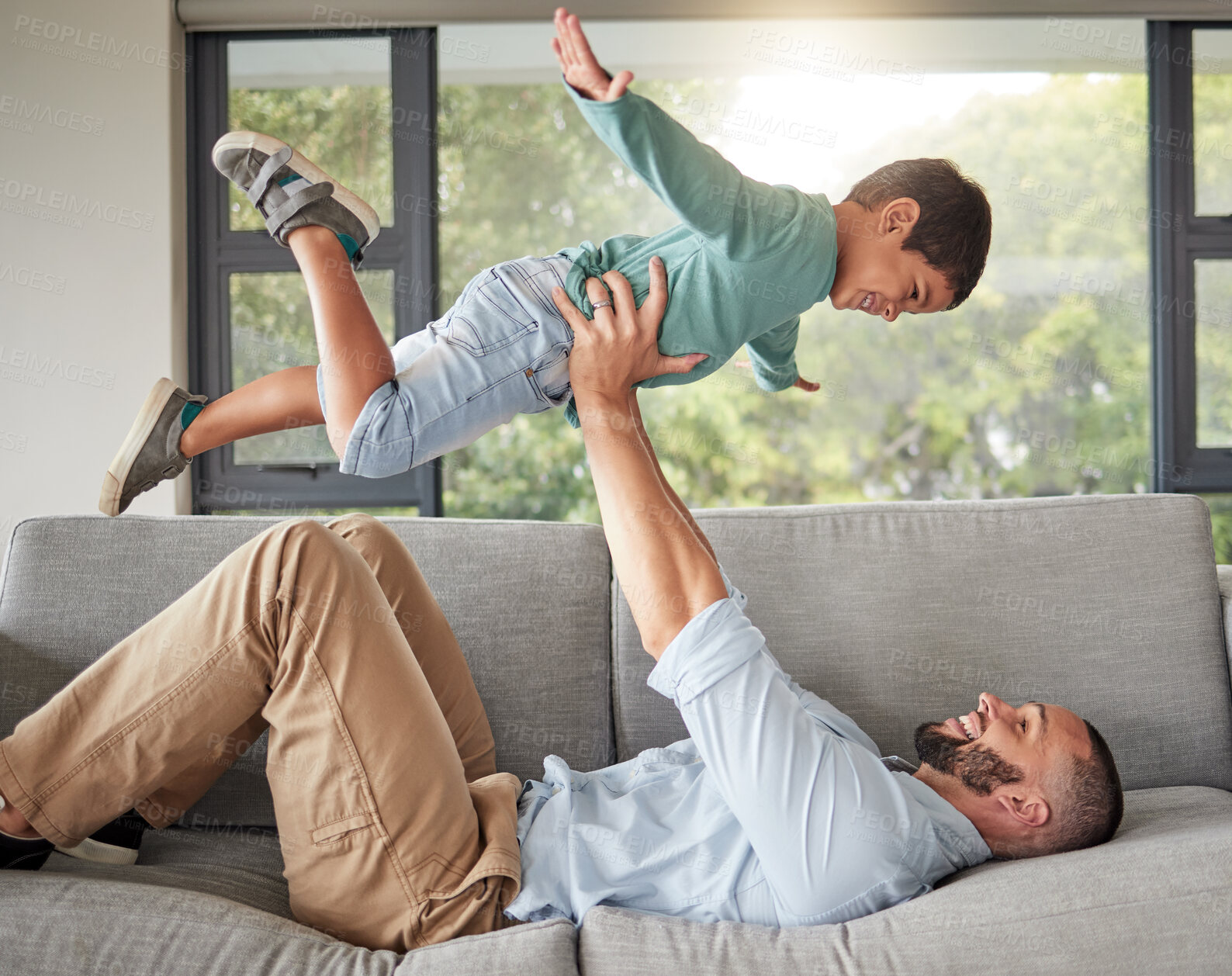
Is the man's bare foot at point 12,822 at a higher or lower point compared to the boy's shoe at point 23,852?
higher

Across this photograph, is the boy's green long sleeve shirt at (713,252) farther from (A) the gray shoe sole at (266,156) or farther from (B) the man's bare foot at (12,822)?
(B) the man's bare foot at (12,822)

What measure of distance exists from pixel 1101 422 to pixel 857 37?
3790 millimetres

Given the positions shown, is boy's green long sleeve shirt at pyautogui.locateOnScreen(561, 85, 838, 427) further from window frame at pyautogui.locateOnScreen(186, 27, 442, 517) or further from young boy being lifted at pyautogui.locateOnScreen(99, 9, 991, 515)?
window frame at pyautogui.locateOnScreen(186, 27, 442, 517)

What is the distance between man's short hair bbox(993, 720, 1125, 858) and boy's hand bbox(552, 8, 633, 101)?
1082mm

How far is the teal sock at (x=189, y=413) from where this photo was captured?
1.40m

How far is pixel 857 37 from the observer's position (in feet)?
11.1

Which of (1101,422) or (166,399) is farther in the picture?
(1101,422)

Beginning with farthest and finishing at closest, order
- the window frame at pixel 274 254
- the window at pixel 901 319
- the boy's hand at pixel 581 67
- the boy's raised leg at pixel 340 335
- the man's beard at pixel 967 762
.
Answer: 1. the window at pixel 901 319
2. the window frame at pixel 274 254
3. the man's beard at pixel 967 762
4. the boy's raised leg at pixel 340 335
5. the boy's hand at pixel 581 67

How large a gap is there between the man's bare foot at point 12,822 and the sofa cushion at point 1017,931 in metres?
0.71

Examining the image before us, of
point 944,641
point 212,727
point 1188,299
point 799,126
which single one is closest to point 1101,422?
point 799,126

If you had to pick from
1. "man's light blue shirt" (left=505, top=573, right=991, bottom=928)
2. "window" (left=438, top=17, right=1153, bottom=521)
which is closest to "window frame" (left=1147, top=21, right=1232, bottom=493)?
"man's light blue shirt" (left=505, top=573, right=991, bottom=928)

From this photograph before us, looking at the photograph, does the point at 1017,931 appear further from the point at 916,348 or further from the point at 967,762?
the point at 916,348

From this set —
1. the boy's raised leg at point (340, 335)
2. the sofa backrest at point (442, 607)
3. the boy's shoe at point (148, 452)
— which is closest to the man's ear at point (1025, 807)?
the sofa backrest at point (442, 607)

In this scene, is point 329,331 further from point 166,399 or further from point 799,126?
point 799,126
